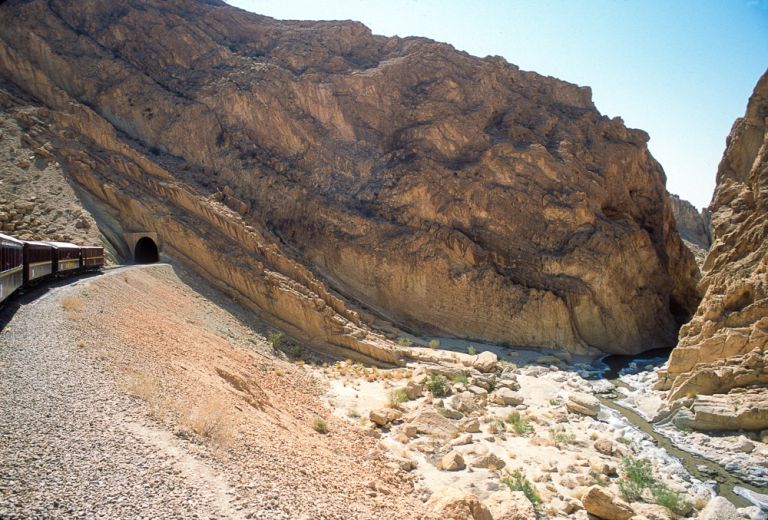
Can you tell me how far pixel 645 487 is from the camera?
1004cm

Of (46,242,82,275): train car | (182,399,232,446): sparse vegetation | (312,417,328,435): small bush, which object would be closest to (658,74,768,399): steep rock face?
(312,417,328,435): small bush

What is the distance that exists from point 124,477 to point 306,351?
1491 cm

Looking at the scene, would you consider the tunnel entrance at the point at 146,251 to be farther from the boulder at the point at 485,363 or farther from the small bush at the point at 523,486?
the small bush at the point at 523,486

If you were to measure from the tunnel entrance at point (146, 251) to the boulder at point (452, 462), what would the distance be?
64.9ft

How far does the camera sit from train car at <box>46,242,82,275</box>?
1582 centimetres

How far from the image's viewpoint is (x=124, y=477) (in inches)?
190

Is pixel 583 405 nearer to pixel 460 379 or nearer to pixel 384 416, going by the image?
pixel 460 379

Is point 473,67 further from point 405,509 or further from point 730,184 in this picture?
point 405,509

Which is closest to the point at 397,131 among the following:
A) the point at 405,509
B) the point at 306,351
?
the point at 306,351

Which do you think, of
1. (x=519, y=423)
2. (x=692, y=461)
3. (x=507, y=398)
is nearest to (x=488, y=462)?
(x=519, y=423)

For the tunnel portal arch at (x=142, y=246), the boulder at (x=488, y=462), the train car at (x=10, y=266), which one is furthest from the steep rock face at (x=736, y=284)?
the tunnel portal arch at (x=142, y=246)

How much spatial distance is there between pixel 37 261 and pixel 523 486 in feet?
50.1

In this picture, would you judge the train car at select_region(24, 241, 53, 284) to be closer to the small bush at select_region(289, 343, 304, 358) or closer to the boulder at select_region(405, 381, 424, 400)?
the small bush at select_region(289, 343, 304, 358)

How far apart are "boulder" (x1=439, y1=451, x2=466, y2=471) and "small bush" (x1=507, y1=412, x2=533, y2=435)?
3.57 m
